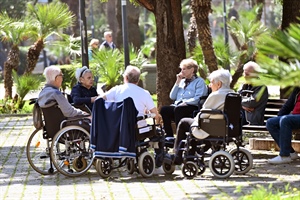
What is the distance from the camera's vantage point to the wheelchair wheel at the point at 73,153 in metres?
12.7

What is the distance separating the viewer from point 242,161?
486 inches

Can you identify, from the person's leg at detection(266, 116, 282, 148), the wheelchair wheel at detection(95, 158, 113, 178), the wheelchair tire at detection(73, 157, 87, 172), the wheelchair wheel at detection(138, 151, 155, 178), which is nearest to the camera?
the wheelchair wheel at detection(138, 151, 155, 178)

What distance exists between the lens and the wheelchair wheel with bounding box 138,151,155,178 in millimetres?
12305

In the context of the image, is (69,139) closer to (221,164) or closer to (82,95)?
(82,95)

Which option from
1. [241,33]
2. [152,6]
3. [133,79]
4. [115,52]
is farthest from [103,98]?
[241,33]

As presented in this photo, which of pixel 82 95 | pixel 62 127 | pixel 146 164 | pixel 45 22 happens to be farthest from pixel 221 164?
pixel 45 22

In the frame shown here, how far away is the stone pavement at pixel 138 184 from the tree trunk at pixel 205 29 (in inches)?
306

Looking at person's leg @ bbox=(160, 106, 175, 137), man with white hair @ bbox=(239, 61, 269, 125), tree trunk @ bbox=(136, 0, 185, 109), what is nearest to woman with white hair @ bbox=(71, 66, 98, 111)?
person's leg @ bbox=(160, 106, 175, 137)

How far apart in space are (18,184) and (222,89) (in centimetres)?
249

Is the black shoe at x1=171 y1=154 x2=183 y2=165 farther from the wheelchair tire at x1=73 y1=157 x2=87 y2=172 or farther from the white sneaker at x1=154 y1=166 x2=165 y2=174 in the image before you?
the wheelchair tire at x1=73 y1=157 x2=87 y2=172

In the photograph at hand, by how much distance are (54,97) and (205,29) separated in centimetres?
974

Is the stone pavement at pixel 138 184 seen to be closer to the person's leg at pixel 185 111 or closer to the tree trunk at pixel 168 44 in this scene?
the person's leg at pixel 185 111

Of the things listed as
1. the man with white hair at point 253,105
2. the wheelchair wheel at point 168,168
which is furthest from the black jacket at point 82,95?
the man with white hair at point 253,105

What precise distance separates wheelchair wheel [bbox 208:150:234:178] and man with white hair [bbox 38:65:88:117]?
1.77 m
